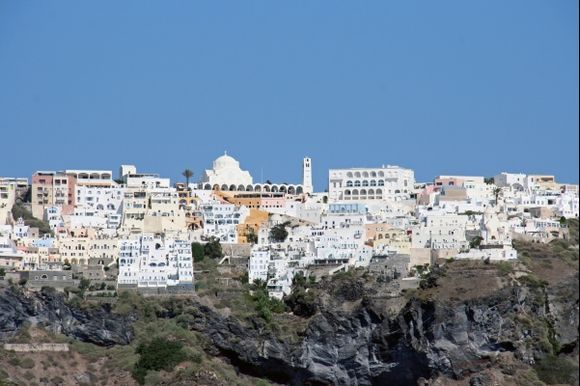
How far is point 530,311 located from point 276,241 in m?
14.4

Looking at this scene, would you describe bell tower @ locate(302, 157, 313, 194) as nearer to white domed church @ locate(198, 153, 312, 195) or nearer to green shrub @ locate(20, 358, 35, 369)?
white domed church @ locate(198, 153, 312, 195)

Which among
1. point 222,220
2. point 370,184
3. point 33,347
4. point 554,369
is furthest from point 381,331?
point 370,184

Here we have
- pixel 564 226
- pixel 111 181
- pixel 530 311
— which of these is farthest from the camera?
pixel 111 181

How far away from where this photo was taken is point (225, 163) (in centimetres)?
13975

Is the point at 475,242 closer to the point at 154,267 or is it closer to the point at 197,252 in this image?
the point at 197,252

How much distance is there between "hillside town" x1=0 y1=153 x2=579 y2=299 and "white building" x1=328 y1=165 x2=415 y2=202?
1.9 inches

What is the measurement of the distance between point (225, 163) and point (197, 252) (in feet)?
54.8

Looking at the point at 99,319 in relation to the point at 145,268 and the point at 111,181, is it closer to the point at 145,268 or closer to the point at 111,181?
the point at 145,268

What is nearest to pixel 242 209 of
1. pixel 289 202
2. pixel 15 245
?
pixel 289 202

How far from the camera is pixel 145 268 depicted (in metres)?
120

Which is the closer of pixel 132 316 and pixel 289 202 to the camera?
pixel 132 316

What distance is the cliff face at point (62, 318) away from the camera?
117 metres

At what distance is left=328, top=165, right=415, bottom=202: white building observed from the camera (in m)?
134

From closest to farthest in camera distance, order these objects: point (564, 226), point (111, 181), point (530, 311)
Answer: point (530, 311) → point (564, 226) → point (111, 181)
